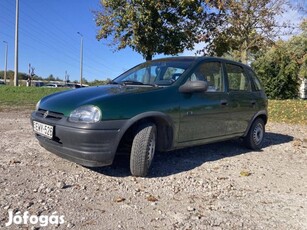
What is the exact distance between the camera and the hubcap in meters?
6.14

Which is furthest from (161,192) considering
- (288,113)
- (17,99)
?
(17,99)

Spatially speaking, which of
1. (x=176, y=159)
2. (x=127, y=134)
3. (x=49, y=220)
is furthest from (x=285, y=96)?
(x=49, y=220)

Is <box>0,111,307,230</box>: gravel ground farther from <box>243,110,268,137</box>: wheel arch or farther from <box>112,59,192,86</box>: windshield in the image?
<box>112,59,192,86</box>: windshield

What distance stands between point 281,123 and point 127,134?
315 inches

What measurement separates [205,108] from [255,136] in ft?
6.41

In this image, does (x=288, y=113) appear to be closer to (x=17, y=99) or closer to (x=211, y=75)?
(x=211, y=75)

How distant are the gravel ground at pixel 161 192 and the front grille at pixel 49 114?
0.67m

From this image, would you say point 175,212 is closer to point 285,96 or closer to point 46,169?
point 46,169

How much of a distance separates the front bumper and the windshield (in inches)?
45.6

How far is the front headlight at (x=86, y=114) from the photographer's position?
11.7ft

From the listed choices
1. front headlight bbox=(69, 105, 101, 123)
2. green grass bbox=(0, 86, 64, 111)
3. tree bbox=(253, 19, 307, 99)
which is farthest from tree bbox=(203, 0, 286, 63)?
front headlight bbox=(69, 105, 101, 123)

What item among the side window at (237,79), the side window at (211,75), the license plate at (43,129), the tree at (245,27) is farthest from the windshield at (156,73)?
the tree at (245,27)

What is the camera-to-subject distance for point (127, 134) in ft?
13.2

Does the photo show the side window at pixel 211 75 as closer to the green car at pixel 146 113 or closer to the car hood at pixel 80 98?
the green car at pixel 146 113
